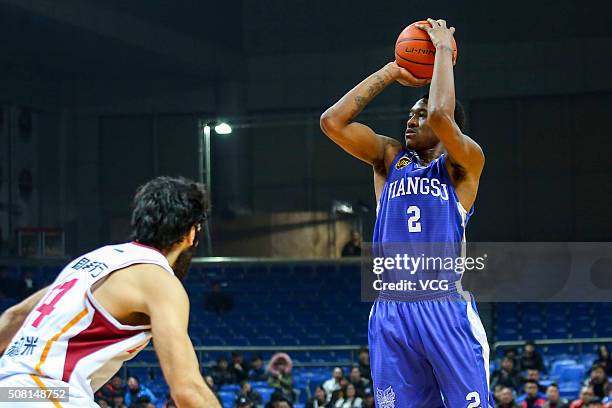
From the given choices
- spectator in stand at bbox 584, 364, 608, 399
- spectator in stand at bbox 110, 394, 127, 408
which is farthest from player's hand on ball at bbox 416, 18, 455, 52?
spectator in stand at bbox 110, 394, 127, 408

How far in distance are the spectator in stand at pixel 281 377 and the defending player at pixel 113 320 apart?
29.7 ft

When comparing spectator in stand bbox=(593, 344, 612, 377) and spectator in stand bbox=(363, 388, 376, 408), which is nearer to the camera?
spectator in stand bbox=(363, 388, 376, 408)

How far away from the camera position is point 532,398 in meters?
11.2

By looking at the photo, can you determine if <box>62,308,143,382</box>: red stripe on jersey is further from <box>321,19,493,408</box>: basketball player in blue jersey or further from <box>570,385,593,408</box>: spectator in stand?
<box>570,385,593,408</box>: spectator in stand

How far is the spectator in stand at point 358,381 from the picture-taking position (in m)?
11.9

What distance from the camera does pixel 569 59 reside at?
21062 millimetres

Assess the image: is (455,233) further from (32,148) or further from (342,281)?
(32,148)

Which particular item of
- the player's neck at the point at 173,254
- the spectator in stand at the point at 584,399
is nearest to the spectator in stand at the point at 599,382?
the spectator in stand at the point at 584,399

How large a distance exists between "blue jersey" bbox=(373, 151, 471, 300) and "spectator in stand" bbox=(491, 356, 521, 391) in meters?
7.57

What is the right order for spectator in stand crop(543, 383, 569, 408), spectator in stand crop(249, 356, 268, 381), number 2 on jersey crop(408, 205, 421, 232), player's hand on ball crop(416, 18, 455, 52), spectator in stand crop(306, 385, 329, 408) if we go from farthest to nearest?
spectator in stand crop(249, 356, 268, 381) < spectator in stand crop(306, 385, 329, 408) < spectator in stand crop(543, 383, 569, 408) < player's hand on ball crop(416, 18, 455, 52) < number 2 on jersey crop(408, 205, 421, 232)

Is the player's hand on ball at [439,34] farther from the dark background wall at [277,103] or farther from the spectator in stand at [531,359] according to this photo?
the dark background wall at [277,103]

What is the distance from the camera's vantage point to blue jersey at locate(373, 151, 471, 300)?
4.81 metres

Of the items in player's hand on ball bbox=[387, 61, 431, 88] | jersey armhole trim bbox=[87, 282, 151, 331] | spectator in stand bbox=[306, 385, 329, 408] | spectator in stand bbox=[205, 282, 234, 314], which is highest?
player's hand on ball bbox=[387, 61, 431, 88]

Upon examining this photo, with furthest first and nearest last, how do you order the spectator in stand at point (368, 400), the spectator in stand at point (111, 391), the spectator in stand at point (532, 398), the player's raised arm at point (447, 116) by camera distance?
1. the spectator in stand at point (111, 391)
2. the spectator in stand at point (368, 400)
3. the spectator in stand at point (532, 398)
4. the player's raised arm at point (447, 116)
